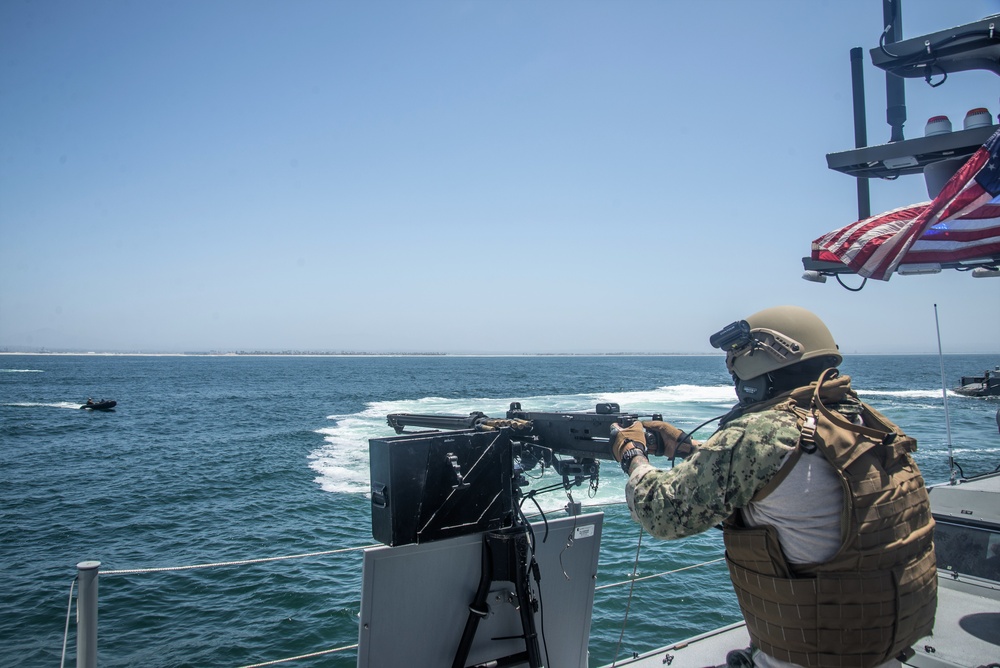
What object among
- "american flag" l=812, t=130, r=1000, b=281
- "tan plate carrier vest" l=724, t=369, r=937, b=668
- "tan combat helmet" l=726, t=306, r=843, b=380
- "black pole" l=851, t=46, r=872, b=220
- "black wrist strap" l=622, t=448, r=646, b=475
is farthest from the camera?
"black pole" l=851, t=46, r=872, b=220

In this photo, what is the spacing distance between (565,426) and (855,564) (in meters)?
1.97

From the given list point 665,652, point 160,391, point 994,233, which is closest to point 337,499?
point 665,652

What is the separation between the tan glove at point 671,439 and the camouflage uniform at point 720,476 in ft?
1.89

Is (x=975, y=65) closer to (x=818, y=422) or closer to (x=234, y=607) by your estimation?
(x=818, y=422)

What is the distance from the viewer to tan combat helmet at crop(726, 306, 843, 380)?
9.40 feet

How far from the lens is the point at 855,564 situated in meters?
2.54

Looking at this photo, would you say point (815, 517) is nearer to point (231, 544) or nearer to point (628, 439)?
point (628, 439)

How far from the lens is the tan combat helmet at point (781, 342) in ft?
9.40

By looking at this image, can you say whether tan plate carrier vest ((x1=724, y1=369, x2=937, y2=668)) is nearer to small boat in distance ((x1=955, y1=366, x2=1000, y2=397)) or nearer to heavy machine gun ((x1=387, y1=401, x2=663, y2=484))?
heavy machine gun ((x1=387, y1=401, x2=663, y2=484))

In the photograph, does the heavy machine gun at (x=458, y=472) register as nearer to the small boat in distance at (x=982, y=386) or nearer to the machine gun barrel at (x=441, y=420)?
the machine gun barrel at (x=441, y=420)

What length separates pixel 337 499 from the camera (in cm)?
1923

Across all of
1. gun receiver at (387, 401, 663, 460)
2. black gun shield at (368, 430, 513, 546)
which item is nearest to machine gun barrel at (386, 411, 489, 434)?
gun receiver at (387, 401, 663, 460)

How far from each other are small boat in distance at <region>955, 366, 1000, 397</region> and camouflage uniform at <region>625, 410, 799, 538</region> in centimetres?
549

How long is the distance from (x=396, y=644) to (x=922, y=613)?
2366 millimetres
